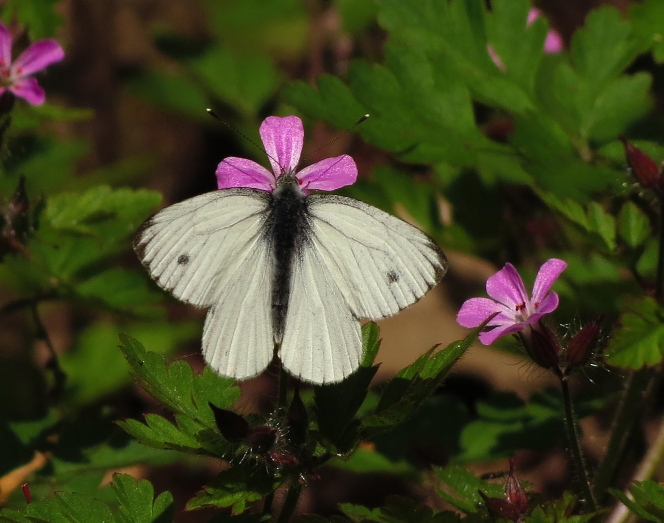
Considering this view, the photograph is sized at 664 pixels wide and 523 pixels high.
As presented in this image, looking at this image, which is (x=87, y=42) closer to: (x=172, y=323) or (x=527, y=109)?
(x=172, y=323)

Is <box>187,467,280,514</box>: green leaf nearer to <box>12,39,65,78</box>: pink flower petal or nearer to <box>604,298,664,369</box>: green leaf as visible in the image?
<box>604,298,664,369</box>: green leaf

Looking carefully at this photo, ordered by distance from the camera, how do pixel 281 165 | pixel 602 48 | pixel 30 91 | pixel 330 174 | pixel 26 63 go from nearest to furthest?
1. pixel 330 174
2. pixel 281 165
3. pixel 30 91
4. pixel 26 63
5. pixel 602 48

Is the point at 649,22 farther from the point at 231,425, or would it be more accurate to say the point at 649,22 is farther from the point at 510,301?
the point at 231,425

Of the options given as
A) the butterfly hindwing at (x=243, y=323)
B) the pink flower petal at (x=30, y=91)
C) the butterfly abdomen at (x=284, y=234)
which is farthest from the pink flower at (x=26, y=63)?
the butterfly hindwing at (x=243, y=323)

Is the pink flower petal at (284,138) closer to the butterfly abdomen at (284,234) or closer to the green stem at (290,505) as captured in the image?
the butterfly abdomen at (284,234)

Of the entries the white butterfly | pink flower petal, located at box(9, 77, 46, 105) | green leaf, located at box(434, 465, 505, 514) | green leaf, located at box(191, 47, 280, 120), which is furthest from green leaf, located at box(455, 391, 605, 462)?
green leaf, located at box(191, 47, 280, 120)

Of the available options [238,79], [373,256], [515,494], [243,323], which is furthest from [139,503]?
[238,79]
